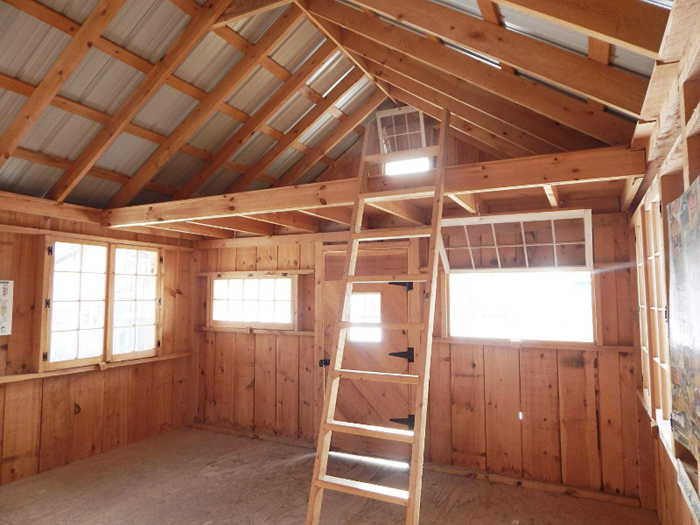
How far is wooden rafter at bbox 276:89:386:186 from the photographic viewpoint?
4719 mm

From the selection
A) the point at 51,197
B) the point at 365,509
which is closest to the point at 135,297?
the point at 51,197

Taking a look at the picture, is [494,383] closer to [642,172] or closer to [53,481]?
[642,172]

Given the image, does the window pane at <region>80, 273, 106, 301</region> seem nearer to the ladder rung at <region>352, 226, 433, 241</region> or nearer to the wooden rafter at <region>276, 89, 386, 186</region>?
the wooden rafter at <region>276, 89, 386, 186</region>

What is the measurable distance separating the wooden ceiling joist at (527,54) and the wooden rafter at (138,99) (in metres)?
1.38

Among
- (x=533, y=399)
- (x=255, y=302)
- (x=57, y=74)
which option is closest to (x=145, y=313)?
(x=255, y=302)

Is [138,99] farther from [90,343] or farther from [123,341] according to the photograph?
[123,341]

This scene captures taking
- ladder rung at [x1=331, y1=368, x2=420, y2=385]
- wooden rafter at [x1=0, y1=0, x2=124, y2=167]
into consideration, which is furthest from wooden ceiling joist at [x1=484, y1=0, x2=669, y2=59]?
wooden rafter at [x1=0, y1=0, x2=124, y2=167]

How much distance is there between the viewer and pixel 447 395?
4492mm

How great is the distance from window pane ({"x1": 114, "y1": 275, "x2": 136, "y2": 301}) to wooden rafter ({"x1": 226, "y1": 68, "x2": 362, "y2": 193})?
5.27 feet

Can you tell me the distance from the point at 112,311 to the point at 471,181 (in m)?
4.25

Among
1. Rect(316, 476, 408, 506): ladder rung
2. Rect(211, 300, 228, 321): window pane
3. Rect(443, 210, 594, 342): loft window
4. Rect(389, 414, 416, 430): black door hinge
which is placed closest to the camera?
Rect(316, 476, 408, 506): ladder rung

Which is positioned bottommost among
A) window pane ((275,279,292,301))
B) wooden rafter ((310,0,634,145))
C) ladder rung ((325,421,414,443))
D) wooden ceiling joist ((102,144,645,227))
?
ladder rung ((325,421,414,443))

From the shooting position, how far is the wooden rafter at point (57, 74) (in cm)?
289

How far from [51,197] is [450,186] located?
3784mm
